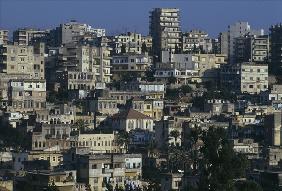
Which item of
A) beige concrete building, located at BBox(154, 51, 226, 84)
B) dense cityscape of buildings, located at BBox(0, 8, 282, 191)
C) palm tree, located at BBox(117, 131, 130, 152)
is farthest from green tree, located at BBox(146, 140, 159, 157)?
beige concrete building, located at BBox(154, 51, 226, 84)

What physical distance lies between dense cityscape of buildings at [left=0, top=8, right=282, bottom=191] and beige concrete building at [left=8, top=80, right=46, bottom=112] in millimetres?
55

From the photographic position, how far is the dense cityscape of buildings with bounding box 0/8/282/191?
43.3 m

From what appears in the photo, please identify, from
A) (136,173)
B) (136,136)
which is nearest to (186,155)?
(136,173)

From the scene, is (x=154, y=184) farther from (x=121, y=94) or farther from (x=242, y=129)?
(x=121, y=94)

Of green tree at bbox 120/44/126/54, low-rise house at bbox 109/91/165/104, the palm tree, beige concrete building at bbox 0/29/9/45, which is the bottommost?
the palm tree

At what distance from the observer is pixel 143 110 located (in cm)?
6181

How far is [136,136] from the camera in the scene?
2208 inches

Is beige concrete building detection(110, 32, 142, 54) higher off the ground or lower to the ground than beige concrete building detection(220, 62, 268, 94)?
higher

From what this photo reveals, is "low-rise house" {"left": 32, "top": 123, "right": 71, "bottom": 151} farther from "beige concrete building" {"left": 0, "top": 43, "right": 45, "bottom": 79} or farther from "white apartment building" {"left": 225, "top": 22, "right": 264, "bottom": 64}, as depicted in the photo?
"white apartment building" {"left": 225, "top": 22, "right": 264, "bottom": 64}

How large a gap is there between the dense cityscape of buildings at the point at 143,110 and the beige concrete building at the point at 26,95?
2.2 inches

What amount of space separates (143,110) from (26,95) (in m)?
5.40

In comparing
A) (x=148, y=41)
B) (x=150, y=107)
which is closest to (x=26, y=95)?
(x=150, y=107)

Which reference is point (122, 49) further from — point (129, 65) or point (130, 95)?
point (130, 95)

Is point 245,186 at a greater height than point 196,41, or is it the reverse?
point 196,41
